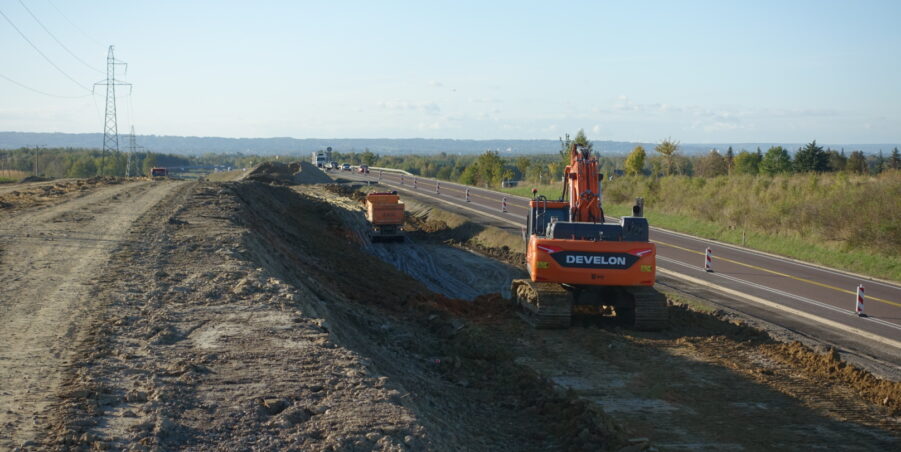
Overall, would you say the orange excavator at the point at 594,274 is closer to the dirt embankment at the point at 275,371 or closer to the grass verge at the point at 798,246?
the dirt embankment at the point at 275,371

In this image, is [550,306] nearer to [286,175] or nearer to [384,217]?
[384,217]

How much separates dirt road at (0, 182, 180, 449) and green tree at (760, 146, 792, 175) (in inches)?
2196

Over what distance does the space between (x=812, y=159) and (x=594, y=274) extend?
172 feet

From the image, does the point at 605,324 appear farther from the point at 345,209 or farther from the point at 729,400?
the point at 345,209

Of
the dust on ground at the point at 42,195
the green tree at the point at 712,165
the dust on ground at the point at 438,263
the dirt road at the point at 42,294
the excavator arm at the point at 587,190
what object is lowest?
the dust on ground at the point at 438,263

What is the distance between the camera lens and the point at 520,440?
911 cm

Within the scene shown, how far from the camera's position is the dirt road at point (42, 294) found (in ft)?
23.4

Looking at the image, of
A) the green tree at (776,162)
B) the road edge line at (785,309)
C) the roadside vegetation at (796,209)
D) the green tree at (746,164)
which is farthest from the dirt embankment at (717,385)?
the green tree at (746,164)

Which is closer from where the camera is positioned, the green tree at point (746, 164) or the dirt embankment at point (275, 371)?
the dirt embankment at point (275, 371)

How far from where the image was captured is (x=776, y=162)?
65.2 meters

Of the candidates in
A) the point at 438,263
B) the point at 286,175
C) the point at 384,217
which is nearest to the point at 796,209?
the point at 438,263

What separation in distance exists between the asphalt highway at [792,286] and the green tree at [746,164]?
40039mm

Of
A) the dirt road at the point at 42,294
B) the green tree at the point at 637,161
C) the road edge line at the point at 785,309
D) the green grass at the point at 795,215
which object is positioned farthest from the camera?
the green tree at the point at 637,161

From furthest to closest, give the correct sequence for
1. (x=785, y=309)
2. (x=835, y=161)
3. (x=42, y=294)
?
1. (x=835, y=161)
2. (x=785, y=309)
3. (x=42, y=294)
